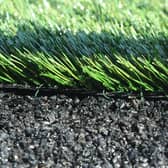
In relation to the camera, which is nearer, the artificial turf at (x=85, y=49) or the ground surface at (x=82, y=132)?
the ground surface at (x=82, y=132)

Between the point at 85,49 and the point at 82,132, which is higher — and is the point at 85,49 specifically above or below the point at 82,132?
above

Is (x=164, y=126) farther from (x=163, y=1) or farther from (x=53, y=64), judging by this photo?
(x=163, y=1)

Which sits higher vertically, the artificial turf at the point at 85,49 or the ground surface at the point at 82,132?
the artificial turf at the point at 85,49

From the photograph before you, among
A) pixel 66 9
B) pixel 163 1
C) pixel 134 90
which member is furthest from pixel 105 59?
pixel 163 1

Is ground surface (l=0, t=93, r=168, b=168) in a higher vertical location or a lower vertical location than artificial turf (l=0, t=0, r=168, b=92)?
lower

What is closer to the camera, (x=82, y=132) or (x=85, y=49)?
(x=82, y=132)
